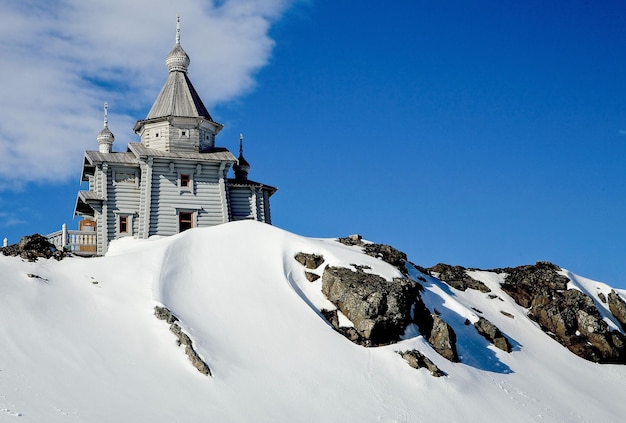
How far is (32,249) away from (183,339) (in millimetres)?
9994

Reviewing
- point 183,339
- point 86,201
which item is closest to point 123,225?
point 86,201

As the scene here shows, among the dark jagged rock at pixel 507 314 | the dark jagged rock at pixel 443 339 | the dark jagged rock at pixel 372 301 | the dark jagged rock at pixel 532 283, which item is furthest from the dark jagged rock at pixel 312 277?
the dark jagged rock at pixel 532 283

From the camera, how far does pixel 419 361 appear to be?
31.2 metres

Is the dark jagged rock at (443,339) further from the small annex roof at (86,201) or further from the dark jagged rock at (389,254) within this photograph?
the small annex roof at (86,201)

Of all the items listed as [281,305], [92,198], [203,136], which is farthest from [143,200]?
[281,305]

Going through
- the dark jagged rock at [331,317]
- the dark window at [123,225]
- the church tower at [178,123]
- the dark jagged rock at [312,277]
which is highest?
the church tower at [178,123]

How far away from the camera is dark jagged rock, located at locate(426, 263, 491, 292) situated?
139ft

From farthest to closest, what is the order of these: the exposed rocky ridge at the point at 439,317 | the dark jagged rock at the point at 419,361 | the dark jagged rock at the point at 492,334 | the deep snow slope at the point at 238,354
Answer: the dark jagged rock at the point at 492,334 < the exposed rocky ridge at the point at 439,317 < the dark jagged rock at the point at 419,361 < the deep snow slope at the point at 238,354

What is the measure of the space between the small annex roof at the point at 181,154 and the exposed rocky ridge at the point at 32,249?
11.5 metres

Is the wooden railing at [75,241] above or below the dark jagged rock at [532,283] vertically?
above

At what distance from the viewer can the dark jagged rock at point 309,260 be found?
119 feet

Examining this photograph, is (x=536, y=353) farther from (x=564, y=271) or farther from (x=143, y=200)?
(x=143, y=200)

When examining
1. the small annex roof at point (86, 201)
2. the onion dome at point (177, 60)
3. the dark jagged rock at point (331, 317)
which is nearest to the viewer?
the dark jagged rock at point (331, 317)

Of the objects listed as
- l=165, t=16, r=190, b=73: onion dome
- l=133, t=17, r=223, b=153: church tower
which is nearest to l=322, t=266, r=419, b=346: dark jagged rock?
l=133, t=17, r=223, b=153: church tower
